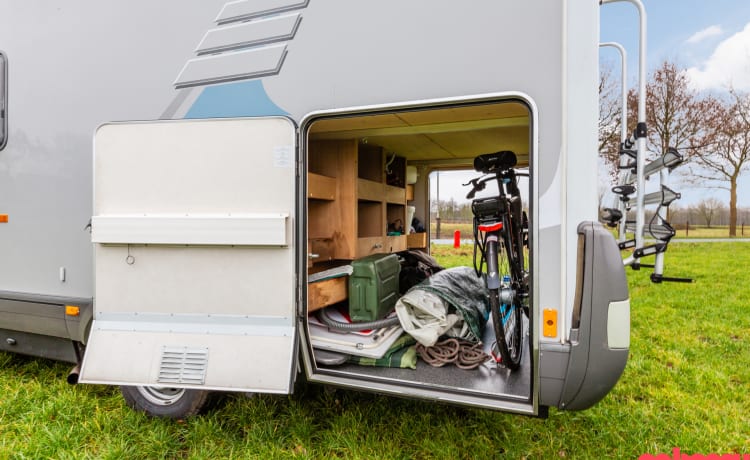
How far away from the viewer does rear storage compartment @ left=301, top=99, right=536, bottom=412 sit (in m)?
2.19

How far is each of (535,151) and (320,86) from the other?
3.60ft

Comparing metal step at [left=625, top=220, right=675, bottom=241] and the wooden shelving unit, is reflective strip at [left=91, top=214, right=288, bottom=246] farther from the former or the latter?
metal step at [left=625, top=220, right=675, bottom=241]

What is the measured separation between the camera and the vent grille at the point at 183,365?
224 cm

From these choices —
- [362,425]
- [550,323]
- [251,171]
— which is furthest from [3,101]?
[550,323]

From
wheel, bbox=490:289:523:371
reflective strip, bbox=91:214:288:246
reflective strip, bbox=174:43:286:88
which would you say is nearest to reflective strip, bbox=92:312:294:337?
reflective strip, bbox=91:214:288:246

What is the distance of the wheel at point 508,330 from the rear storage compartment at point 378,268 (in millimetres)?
82

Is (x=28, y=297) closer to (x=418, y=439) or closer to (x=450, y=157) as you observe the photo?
(x=418, y=439)

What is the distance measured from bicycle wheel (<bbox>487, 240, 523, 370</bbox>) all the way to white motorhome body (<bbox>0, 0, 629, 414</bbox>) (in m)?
0.13

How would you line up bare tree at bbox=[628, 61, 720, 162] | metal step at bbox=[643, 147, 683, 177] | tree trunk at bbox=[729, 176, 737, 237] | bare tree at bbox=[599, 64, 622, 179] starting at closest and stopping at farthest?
metal step at bbox=[643, 147, 683, 177] → bare tree at bbox=[599, 64, 622, 179] → bare tree at bbox=[628, 61, 720, 162] → tree trunk at bbox=[729, 176, 737, 237]

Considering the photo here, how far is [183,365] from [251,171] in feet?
3.59

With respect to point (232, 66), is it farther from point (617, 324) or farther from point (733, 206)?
point (733, 206)

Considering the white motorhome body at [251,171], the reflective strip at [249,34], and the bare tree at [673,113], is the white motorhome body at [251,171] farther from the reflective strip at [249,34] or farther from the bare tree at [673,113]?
the bare tree at [673,113]

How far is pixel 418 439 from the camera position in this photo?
8.20 feet

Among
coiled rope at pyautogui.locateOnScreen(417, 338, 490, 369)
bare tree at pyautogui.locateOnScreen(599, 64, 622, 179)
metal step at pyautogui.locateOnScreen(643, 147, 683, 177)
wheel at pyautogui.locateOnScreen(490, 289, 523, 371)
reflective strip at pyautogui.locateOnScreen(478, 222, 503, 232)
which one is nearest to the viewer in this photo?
wheel at pyautogui.locateOnScreen(490, 289, 523, 371)
